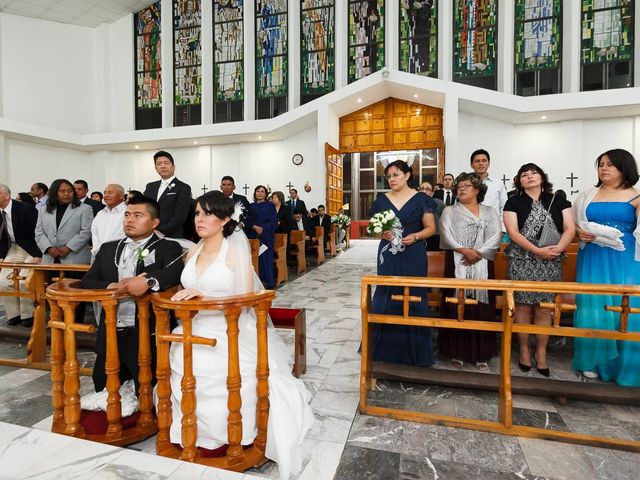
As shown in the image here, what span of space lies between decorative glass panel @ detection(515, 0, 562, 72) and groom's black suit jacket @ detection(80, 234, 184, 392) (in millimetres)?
12094

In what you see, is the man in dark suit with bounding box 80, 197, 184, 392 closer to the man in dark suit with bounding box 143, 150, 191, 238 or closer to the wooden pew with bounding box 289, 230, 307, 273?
the man in dark suit with bounding box 143, 150, 191, 238

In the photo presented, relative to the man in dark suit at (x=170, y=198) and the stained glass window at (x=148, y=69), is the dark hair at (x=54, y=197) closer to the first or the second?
the man in dark suit at (x=170, y=198)

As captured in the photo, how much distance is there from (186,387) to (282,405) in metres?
0.49

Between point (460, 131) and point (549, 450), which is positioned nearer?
point (549, 450)

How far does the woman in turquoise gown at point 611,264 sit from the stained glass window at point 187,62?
13.4 metres

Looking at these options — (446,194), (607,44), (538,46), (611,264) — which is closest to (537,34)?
(538,46)

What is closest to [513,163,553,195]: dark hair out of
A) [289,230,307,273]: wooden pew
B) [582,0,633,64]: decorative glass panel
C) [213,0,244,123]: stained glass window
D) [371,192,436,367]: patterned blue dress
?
[371,192,436,367]: patterned blue dress

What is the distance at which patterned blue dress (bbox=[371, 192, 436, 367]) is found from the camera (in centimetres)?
279

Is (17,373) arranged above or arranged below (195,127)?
below

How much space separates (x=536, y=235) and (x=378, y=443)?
180 cm

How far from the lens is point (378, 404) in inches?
95.3

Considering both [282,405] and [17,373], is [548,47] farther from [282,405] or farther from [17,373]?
[17,373]

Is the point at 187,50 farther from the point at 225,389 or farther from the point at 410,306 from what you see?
the point at 225,389

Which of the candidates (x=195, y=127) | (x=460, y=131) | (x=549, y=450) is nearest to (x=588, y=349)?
(x=549, y=450)
